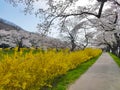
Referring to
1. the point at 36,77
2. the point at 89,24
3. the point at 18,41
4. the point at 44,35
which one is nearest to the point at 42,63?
the point at 36,77

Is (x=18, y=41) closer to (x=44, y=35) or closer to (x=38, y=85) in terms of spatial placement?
(x=44, y=35)

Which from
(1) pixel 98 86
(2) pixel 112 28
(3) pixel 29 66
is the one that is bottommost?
(1) pixel 98 86

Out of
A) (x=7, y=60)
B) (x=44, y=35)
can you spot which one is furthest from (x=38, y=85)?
(x=44, y=35)

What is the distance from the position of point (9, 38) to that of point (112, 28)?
5067 cm

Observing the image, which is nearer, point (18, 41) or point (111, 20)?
point (111, 20)

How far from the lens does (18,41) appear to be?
80875mm

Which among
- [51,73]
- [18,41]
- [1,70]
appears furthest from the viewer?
[18,41]

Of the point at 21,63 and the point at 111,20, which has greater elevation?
the point at 111,20

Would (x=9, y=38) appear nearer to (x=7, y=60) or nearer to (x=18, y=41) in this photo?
(x=18, y=41)

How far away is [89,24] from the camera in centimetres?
3903

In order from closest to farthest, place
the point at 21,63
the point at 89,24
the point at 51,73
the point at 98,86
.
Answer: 1. the point at 21,63
2. the point at 51,73
3. the point at 98,86
4. the point at 89,24

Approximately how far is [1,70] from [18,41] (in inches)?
2868

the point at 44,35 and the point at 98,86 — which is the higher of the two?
the point at 44,35

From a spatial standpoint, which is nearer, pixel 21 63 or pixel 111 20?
pixel 21 63
